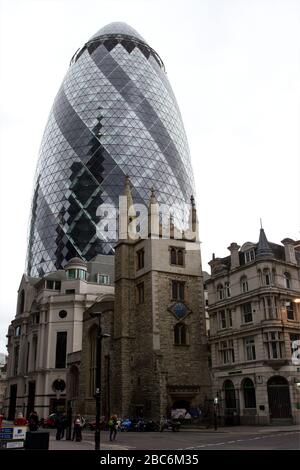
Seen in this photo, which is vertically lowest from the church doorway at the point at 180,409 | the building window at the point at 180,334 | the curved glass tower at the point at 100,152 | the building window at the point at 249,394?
the church doorway at the point at 180,409

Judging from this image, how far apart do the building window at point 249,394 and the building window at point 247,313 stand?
4.32 meters

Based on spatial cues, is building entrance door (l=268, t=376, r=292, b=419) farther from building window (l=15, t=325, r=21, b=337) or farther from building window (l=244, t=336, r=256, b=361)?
building window (l=15, t=325, r=21, b=337)

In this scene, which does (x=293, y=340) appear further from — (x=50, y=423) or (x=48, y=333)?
(x=48, y=333)

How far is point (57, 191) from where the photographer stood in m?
84.2

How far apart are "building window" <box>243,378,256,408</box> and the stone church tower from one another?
6584mm

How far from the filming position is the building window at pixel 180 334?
43.4 metres

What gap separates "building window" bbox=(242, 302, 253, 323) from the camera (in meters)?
37.0

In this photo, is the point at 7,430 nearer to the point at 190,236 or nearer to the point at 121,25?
the point at 190,236

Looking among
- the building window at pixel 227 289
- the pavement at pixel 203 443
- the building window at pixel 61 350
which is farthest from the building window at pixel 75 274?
the pavement at pixel 203 443

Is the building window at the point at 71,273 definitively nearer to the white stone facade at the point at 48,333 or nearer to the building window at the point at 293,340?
the white stone facade at the point at 48,333

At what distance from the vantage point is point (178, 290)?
147 feet

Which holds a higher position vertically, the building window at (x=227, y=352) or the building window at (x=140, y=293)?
the building window at (x=140, y=293)
